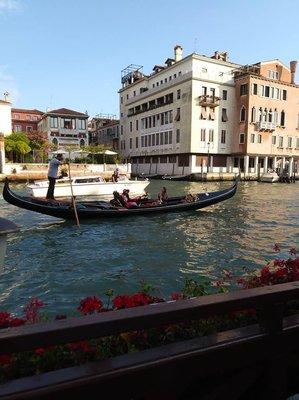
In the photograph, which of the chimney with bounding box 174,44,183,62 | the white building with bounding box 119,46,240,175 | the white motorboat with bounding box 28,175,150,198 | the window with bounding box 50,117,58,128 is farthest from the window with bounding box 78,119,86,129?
the white motorboat with bounding box 28,175,150,198

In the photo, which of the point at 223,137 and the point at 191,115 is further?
the point at 223,137

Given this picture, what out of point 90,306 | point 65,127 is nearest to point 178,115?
point 65,127

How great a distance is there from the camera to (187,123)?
39.2 metres

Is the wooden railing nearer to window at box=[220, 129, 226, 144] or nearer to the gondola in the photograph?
the gondola

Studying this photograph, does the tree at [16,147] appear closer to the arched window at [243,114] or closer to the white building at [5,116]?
the white building at [5,116]

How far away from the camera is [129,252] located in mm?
9250

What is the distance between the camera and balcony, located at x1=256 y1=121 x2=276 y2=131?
130 ft

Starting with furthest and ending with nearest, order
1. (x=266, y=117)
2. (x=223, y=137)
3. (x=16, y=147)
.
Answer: (x=223, y=137)
(x=266, y=117)
(x=16, y=147)

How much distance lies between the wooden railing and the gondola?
1002 centimetres

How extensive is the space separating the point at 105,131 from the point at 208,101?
2674 centimetres

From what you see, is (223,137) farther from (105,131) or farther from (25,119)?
(25,119)

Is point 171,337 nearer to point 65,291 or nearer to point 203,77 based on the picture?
point 65,291

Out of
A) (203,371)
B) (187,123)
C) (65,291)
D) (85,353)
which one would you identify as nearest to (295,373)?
(203,371)

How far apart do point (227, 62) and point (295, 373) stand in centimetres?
4210
